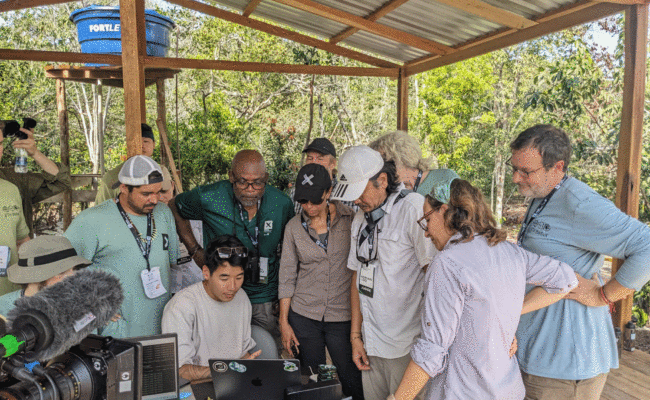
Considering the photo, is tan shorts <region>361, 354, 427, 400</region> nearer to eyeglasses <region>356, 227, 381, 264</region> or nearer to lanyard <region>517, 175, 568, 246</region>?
eyeglasses <region>356, 227, 381, 264</region>

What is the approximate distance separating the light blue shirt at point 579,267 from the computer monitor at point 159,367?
134 centimetres

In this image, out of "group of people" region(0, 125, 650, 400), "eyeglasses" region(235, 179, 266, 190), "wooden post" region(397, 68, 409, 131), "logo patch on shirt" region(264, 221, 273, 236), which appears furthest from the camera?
"wooden post" region(397, 68, 409, 131)

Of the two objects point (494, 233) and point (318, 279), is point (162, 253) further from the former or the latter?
point (494, 233)

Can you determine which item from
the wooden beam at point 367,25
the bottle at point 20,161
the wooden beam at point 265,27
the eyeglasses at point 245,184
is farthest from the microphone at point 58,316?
the wooden beam at point 265,27

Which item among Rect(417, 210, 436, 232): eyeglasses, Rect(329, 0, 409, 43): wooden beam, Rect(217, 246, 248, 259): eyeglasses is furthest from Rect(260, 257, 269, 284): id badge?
Rect(329, 0, 409, 43): wooden beam

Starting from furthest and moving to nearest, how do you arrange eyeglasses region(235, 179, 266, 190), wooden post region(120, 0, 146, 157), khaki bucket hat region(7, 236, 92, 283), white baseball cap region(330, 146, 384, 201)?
wooden post region(120, 0, 146, 157) → eyeglasses region(235, 179, 266, 190) → white baseball cap region(330, 146, 384, 201) → khaki bucket hat region(7, 236, 92, 283)

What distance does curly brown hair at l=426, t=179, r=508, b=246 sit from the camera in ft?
5.54

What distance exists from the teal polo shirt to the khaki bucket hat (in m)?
0.87

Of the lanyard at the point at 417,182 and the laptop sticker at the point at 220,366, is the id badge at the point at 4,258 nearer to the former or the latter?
the laptop sticker at the point at 220,366

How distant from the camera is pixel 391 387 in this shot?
2357 millimetres

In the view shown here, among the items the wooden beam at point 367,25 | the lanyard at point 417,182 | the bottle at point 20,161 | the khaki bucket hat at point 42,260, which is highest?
the wooden beam at point 367,25

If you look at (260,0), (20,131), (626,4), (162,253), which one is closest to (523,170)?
(162,253)

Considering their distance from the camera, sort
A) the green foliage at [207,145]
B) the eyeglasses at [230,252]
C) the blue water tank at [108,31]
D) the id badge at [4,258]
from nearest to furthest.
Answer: the eyeglasses at [230,252] → the id badge at [4,258] → the blue water tank at [108,31] → the green foliage at [207,145]

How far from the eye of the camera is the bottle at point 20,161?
332cm
